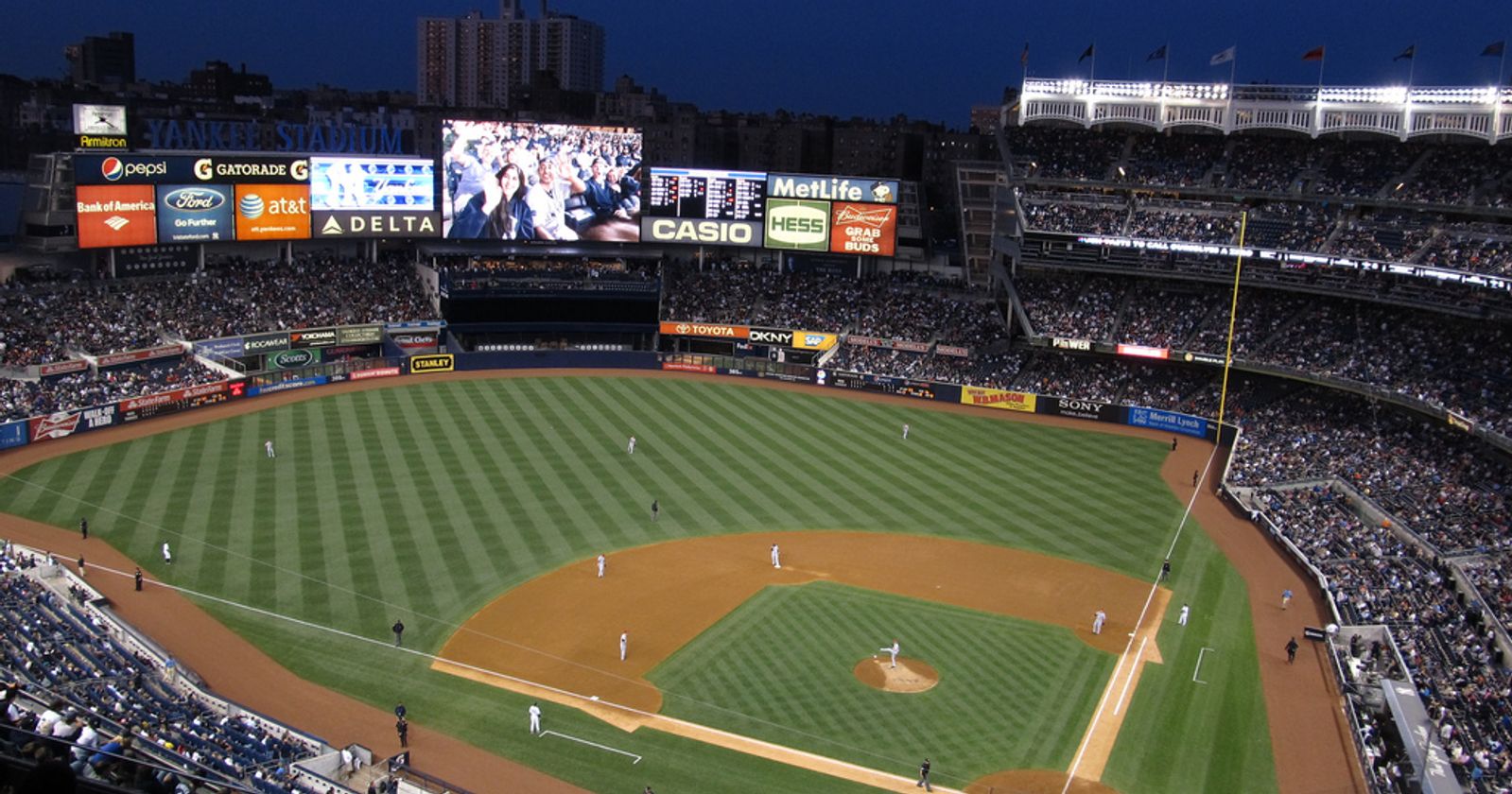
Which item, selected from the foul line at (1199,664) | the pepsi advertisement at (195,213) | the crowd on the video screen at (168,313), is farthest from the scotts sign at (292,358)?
the foul line at (1199,664)

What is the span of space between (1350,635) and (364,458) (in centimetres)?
3408

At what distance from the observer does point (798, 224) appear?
2667 inches

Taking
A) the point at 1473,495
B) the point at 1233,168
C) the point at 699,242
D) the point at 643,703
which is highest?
the point at 1233,168

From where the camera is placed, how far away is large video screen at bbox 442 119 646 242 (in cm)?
6300

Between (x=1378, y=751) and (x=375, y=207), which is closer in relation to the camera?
(x=1378, y=751)

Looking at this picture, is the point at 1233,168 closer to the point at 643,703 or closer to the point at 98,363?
the point at 643,703

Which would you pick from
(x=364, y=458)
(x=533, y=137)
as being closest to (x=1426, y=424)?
(x=364, y=458)

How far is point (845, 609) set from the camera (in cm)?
3172

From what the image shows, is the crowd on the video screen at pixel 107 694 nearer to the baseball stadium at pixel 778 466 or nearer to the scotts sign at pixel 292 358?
the baseball stadium at pixel 778 466

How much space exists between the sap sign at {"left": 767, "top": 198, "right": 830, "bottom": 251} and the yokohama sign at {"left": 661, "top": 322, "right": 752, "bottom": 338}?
604cm

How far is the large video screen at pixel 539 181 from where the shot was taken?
207ft

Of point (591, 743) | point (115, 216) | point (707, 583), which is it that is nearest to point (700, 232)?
point (115, 216)

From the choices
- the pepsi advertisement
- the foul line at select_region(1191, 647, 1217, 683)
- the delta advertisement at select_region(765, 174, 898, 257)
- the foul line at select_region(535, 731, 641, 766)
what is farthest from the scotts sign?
the foul line at select_region(1191, 647, 1217, 683)

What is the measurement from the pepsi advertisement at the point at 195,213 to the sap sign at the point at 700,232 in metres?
22.2
